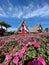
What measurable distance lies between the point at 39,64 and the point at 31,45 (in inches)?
30.4

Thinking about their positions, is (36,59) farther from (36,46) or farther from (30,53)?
(36,46)

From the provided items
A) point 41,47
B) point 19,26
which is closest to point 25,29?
point 19,26

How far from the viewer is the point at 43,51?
12.1ft

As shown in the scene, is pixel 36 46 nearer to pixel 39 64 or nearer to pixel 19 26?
pixel 39 64

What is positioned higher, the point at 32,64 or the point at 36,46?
the point at 36,46

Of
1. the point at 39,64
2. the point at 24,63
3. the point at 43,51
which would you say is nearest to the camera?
the point at 39,64

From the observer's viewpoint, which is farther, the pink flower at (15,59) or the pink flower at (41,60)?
the pink flower at (15,59)

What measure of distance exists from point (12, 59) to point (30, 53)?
46 centimetres

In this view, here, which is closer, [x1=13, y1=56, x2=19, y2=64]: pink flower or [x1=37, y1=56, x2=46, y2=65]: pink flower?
[x1=37, y1=56, x2=46, y2=65]: pink flower

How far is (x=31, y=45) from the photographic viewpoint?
3842 mm

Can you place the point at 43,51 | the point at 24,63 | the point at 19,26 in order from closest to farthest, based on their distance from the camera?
the point at 24,63
the point at 43,51
the point at 19,26

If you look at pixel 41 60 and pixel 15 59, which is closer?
pixel 41 60

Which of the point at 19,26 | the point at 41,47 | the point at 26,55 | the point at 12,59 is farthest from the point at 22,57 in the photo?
the point at 19,26

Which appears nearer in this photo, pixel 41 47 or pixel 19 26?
pixel 41 47
